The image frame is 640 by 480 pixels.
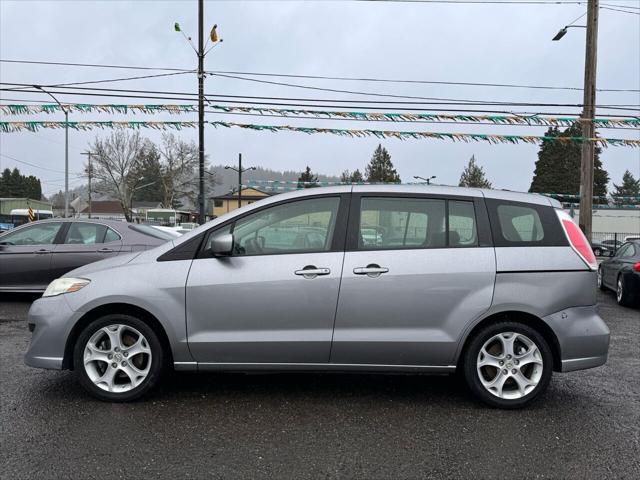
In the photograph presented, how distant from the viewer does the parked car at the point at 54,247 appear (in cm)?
771

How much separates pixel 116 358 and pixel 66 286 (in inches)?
27.1

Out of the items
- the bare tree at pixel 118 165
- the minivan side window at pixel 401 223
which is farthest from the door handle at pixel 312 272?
the bare tree at pixel 118 165

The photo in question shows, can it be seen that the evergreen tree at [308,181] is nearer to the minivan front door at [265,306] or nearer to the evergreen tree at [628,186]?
the minivan front door at [265,306]

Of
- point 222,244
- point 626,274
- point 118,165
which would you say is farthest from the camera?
point 118,165

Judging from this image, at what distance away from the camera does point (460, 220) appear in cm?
374

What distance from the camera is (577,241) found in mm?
3721

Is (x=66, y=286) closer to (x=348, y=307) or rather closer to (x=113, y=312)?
(x=113, y=312)

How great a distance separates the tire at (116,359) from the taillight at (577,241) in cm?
324

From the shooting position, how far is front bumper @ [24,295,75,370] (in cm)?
363

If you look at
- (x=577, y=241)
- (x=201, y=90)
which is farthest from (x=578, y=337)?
(x=201, y=90)

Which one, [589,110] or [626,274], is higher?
[589,110]

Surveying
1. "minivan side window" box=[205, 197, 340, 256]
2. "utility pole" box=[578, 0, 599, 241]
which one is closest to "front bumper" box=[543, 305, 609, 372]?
"minivan side window" box=[205, 197, 340, 256]

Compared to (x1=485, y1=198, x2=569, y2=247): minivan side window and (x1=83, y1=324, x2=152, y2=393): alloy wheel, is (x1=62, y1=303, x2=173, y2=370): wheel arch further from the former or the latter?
(x1=485, y1=198, x2=569, y2=247): minivan side window

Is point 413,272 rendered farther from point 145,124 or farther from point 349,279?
point 145,124
